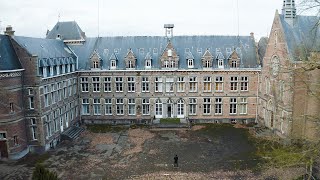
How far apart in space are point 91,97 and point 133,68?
25.6 feet

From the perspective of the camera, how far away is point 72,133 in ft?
131

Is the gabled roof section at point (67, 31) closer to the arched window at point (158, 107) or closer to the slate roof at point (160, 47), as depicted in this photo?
the slate roof at point (160, 47)

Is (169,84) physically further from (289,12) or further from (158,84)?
(289,12)

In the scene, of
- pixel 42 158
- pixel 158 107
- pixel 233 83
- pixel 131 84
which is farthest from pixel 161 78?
pixel 42 158

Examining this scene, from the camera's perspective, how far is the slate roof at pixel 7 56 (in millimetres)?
31016

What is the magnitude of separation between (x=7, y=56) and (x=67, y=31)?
17.3m

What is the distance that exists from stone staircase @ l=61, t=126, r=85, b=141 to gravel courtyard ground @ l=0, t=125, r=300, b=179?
817 mm

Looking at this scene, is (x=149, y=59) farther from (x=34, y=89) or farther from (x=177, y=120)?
(x=34, y=89)

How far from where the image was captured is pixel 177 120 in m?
45.0

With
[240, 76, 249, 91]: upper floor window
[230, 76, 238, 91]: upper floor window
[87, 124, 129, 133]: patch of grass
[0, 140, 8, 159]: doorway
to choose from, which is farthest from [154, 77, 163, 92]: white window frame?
[0, 140, 8, 159]: doorway

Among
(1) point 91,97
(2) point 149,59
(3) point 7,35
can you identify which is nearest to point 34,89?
(3) point 7,35

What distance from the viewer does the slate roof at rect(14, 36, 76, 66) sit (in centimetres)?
3422

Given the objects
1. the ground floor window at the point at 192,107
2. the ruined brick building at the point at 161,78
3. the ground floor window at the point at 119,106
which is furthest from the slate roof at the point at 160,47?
the ground floor window at the point at 119,106

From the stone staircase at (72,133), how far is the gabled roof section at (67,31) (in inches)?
569
